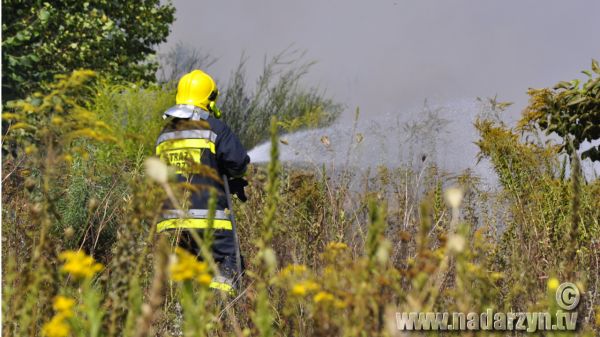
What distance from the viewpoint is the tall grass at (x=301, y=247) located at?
1538 millimetres

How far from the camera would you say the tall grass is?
5.05 ft

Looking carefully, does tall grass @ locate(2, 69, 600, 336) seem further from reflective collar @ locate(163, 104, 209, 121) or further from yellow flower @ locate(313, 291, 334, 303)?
reflective collar @ locate(163, 104, 209, 121)

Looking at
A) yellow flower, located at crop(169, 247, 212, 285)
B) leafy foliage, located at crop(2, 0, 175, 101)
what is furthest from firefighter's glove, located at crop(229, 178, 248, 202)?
leafy foliage, located at crop(2, 0, 175, 101)

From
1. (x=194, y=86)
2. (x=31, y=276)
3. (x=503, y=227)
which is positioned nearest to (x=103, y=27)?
(x=194, y=86)

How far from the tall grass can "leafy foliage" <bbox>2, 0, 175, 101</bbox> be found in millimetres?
7260

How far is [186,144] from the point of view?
14.8 feet

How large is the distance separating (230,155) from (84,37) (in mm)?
10808

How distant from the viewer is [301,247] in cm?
381

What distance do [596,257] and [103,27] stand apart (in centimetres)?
1319

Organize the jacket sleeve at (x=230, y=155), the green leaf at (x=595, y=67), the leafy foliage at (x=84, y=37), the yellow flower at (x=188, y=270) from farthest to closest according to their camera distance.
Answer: the leafy foliage at (x=84, y=37) → the green leaf at (x=595, y=67) → the jacket sleeve at (x=230, y=155) → the yellow flower at (x=188, y=270)

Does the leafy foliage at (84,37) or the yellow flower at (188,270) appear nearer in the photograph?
the yellow flower at (188,270)

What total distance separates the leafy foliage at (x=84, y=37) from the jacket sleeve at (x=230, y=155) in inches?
312

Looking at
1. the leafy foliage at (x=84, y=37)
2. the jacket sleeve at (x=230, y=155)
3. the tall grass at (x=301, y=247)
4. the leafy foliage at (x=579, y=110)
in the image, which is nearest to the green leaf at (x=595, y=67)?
the leafy foliage at (x=579, y=110)

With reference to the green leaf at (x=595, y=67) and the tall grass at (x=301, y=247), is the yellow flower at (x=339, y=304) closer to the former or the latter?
the tall grass at (x=301, y=247)
